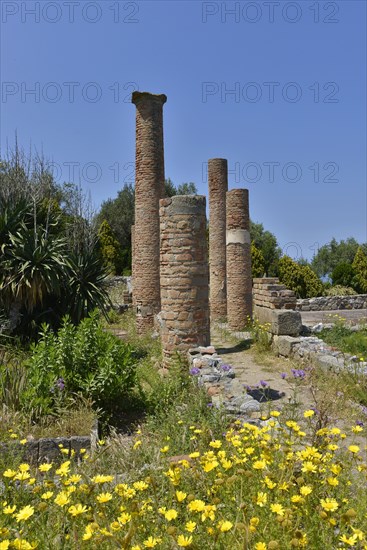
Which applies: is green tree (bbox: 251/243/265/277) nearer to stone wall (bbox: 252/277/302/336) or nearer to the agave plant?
stone wall (bbox: 252/277/302/336)

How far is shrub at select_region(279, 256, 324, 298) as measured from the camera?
2612 cm

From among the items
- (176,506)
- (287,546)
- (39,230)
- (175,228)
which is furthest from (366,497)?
(39,230)

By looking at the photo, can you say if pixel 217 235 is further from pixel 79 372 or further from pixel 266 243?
pixel 266 243

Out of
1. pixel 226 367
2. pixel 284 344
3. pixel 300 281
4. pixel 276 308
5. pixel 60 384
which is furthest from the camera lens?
pixel 300 281

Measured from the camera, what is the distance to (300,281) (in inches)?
1045

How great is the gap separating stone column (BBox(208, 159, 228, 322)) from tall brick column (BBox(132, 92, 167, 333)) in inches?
143

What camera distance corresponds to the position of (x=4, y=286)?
9531 mm

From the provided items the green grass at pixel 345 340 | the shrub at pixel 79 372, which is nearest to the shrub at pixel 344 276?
the green grass at pixel 345 340

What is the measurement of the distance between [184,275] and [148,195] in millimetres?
5382

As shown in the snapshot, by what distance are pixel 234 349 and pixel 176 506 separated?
883cm

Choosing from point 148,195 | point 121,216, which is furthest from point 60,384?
point 121,216

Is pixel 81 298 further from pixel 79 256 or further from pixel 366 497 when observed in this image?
pixel 366 497

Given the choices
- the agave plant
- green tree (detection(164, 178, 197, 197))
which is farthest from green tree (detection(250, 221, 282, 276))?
the agave plant

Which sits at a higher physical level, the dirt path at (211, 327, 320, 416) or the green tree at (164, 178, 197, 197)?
the green tree at (164, 178, 197, 197)
